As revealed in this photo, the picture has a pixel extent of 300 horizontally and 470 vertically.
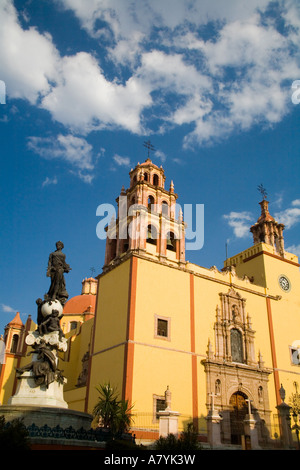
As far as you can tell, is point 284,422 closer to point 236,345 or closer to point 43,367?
point 236,345

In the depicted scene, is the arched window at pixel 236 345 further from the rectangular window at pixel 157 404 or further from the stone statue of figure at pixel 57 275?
the stone statue of figure at pixel 57 275

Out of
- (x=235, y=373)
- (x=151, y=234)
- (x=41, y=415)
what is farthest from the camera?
(x=151, y=234)

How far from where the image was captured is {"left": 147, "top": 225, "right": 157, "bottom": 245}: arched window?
90.7 ft

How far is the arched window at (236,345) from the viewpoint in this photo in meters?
26.9

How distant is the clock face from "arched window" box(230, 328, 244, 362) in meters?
7.05

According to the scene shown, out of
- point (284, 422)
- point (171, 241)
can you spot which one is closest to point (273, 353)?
point (284, 422)

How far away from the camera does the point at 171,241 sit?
94.6 feet

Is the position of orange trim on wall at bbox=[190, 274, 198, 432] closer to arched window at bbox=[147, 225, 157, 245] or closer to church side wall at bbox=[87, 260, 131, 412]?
arched window at bbox=[147, 225, 157, 245]

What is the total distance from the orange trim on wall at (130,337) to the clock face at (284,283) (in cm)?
1359

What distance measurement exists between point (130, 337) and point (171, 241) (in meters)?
8.34

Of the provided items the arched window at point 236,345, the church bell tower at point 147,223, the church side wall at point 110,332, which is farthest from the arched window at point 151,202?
the arched window at point 236,345

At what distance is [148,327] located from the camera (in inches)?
926

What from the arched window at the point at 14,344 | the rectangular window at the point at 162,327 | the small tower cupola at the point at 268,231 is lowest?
the rectangular window at the point at 162,327
